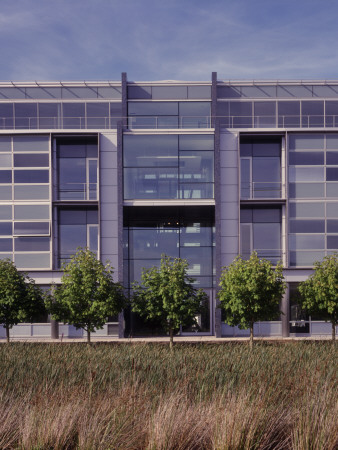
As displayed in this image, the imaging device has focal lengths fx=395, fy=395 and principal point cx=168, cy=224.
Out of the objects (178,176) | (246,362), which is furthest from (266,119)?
(246,362)

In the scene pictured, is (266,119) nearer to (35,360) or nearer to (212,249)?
(212,249)

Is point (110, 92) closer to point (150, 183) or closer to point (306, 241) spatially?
point (150, 183)

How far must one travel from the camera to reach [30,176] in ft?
77.8

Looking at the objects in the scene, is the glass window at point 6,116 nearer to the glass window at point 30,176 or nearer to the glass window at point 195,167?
the glass window at point 30,176

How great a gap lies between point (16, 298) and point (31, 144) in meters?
9.65

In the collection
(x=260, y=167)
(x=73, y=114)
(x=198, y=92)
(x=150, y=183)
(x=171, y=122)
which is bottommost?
(x=150, y=183)

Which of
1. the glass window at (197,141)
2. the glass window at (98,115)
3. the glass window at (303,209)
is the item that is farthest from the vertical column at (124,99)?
the glass window at (303,209)

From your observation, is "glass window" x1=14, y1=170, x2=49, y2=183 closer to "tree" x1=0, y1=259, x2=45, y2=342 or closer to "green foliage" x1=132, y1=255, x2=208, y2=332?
"tree" x1=0, y1=259, x2=45, y2=342

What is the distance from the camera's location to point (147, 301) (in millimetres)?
19125

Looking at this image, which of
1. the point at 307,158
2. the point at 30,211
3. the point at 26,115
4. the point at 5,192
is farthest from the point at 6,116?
the point at 307,158

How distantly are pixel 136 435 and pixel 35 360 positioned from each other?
19.8 feet

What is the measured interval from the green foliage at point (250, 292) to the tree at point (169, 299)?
5.06 feet

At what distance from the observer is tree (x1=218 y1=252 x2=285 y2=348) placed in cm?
1834

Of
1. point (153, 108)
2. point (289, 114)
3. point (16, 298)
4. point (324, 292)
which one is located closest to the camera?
point (324, 292)
